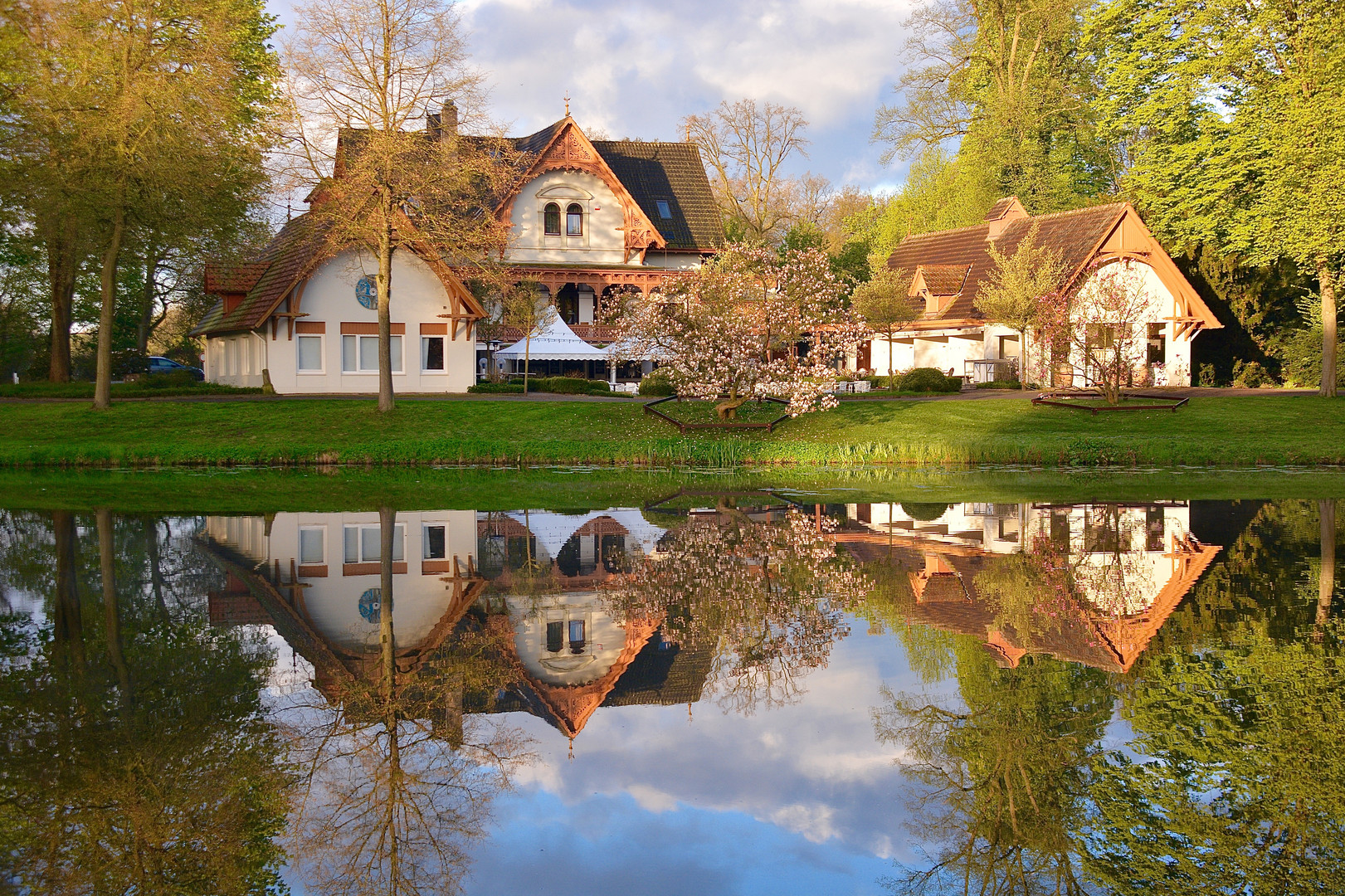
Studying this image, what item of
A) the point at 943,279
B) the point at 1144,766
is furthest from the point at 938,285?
the point at 1144,766

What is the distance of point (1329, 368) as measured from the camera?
31234mm

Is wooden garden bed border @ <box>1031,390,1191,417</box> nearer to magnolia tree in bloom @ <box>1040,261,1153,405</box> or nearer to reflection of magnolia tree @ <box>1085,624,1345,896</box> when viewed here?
magnolia tree in bloom @ <box>1040,261,1153,405</box>

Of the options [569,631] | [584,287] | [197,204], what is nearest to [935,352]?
[584,287]

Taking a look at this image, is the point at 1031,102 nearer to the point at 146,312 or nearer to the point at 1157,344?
the point at 1157,344

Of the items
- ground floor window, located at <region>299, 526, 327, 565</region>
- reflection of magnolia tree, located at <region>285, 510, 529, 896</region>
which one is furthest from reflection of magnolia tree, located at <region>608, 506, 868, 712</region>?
ground floor window, located at <region>299, 526, 327, 565</region>

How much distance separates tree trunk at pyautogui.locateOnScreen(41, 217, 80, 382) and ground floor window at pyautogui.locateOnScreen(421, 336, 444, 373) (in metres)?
10.0

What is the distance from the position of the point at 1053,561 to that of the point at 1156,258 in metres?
31.8

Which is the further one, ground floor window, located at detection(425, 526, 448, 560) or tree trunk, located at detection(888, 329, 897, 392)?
tree trunk, located at detection(888, 329, 897, 392)

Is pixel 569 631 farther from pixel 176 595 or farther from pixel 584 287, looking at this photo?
pixel 584 287

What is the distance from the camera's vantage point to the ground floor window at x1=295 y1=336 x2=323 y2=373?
34.3 meters

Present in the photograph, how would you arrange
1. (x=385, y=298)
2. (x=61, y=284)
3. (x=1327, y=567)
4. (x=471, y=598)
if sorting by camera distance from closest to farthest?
(x=471, y=598) → (x=1327, y=567) → (x=385, y=298) → (x=61, y=284)

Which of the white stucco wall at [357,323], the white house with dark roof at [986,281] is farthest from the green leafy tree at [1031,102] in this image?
the white stucco wall at [357,323]

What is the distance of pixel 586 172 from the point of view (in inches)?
1725

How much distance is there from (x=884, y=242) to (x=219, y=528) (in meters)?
49.9
